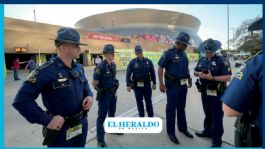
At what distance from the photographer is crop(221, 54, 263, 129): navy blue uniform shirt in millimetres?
1041

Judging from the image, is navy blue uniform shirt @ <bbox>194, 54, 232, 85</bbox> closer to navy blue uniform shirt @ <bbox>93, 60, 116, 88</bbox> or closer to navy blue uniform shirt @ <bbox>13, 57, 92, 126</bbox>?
navy blue uniform shirt @ <bbox>93, 60, 116, 88</bbox>

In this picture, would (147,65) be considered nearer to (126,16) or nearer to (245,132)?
(245,132)

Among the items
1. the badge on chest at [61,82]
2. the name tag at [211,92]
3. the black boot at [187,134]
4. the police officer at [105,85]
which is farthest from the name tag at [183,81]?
the badge on chest at [61,82]

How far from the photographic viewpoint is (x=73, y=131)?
5.87 ft

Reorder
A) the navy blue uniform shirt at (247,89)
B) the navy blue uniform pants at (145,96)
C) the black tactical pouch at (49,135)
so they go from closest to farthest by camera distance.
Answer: the navy blue uniform shirt at (247,89) < the black tactical pouch at (49,135) < the navy blue uniform pants at (145,96)

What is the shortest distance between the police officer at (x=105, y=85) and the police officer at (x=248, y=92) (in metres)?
2.00

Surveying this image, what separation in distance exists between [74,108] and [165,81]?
5.53 ft

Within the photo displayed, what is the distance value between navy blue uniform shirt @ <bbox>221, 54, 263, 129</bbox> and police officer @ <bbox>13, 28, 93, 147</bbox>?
4.05ft

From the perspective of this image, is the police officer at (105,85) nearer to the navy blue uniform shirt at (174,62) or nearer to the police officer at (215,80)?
the navy blue uniform shirt at (174,62)

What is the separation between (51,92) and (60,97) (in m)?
0.09

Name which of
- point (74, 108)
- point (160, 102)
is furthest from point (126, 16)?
point (74, 108)

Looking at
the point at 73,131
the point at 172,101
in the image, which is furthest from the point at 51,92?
the point at 172,101

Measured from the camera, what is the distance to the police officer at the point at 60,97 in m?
1.50

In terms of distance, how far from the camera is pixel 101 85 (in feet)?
9.80
